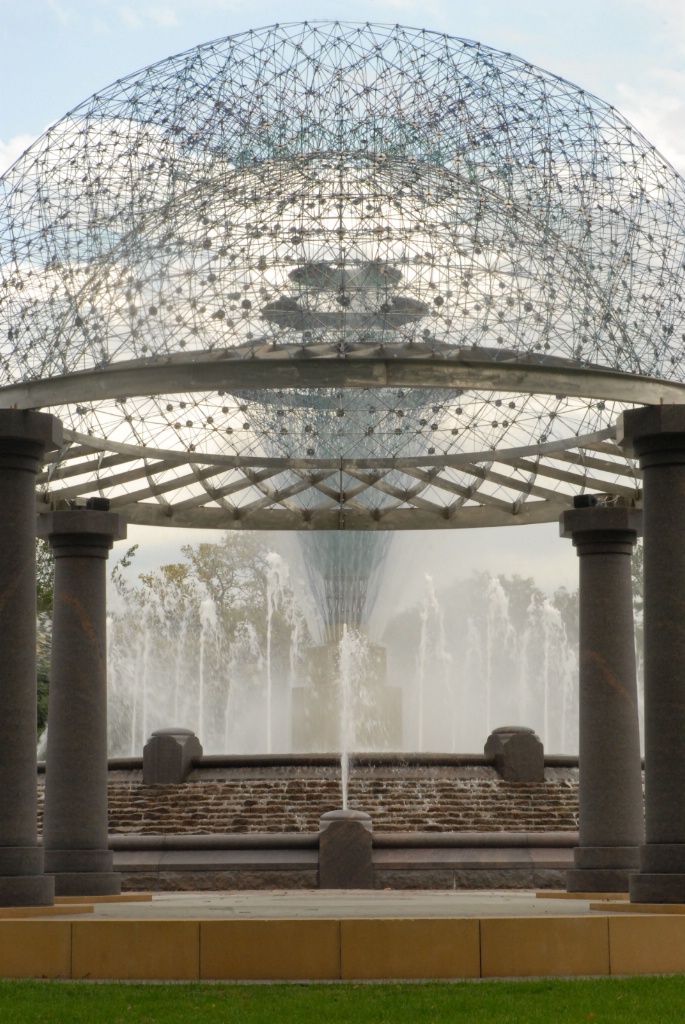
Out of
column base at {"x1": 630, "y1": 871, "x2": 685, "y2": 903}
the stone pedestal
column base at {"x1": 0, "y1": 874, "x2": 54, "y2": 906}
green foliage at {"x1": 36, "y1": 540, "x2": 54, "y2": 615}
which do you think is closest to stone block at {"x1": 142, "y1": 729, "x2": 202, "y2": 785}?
the stone pedestal

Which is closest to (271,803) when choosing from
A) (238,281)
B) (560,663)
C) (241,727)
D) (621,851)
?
(621,851)

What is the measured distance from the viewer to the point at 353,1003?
47.0 ft

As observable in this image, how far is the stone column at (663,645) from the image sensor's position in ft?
69.4

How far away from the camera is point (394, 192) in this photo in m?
28.5

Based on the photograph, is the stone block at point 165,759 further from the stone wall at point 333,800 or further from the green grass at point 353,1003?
the green grass at point 353,1003

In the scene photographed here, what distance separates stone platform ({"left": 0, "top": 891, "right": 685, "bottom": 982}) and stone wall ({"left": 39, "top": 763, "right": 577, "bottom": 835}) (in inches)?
649

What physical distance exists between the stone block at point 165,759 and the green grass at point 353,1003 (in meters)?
19.9

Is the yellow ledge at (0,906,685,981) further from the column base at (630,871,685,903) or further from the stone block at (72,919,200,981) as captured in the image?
the column base at (630,871,685,903)

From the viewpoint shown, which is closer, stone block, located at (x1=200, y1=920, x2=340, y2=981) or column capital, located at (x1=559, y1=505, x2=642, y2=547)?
stone block, located at (x1=200, y1=920, x2=340, y2=981)

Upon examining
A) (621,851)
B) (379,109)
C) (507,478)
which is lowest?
(621,851)

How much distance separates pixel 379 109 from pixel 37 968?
61.3 feet

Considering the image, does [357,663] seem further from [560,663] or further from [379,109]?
[560,663]

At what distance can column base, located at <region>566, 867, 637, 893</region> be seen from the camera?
91.7ft

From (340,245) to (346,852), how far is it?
12.0 m
